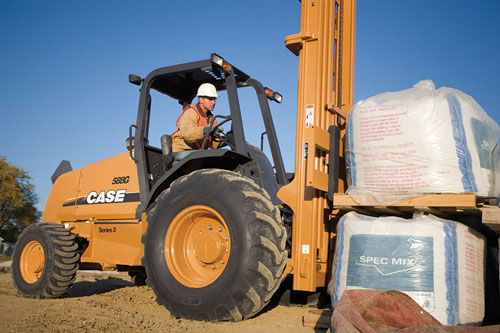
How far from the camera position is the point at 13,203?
2239 cm

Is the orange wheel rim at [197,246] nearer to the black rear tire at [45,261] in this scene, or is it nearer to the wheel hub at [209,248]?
the wheel hub at [209,248]

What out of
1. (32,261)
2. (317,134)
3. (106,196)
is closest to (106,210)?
(106,196)

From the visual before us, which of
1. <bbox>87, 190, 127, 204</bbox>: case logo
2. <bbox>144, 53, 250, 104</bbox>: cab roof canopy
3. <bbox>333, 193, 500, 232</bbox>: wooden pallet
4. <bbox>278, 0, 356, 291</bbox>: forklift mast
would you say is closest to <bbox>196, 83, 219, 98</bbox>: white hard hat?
<bbox>144, 53, 250, 104</bbox>: cab roof canopy

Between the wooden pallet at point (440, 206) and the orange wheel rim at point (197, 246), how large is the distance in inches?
43.5

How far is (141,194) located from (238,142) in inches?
52.3

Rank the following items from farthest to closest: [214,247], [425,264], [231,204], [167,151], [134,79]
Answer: [134,79] < [167,151] < [214,247] < [231,204] < [425,264]

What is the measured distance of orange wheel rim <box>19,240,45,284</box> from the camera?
5688 millimetres

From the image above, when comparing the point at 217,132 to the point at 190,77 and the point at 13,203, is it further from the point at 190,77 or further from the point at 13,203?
the point at 13,203

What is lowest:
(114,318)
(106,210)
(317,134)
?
(114,318)

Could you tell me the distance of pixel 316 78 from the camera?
405cm

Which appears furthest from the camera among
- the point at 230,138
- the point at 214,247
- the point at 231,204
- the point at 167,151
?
the point at 167,151

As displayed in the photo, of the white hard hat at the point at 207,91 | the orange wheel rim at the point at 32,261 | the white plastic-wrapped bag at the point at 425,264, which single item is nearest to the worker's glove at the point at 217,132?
the white hard hat at the point at 207,91

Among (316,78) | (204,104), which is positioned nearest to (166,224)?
(204,104)

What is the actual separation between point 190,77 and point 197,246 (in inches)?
85.3
